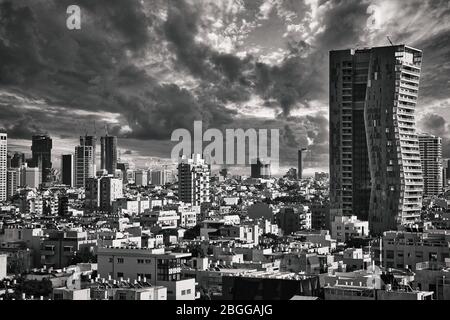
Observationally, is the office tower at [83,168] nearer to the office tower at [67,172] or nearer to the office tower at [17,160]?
the office tower at [67,172]

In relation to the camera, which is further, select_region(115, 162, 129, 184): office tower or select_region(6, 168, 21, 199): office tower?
select_region(6, 168, 21, 199): office tower

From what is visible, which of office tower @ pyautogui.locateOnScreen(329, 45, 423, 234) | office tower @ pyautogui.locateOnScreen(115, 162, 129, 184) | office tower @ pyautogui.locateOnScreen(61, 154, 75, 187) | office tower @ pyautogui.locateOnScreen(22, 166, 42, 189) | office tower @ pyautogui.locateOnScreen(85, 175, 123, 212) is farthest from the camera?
office tower @ pyautogui.locateOnScreen(61, 154, 75, 187)

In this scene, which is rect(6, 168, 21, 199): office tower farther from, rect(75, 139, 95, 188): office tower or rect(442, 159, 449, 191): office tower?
rect(442, 159, 449, 191): office tower

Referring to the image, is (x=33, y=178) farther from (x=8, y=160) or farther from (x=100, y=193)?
(x=8, y=160)

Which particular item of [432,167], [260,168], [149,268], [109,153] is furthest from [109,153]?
[149,268]

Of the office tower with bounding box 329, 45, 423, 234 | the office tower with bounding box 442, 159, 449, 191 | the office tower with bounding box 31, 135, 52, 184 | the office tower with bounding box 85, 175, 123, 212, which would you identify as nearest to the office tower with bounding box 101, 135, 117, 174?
the office tower with bounding box 85, 175, 123, 212

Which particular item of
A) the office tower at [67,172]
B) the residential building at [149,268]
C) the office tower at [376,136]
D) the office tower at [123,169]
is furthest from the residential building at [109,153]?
the residential building at [149,268]
